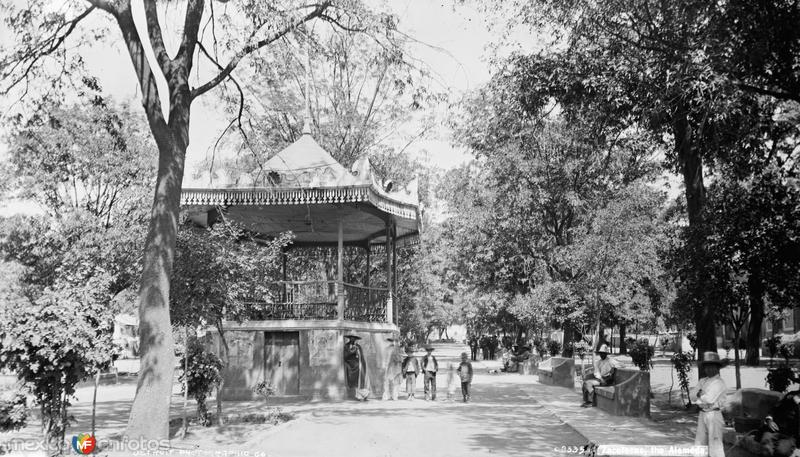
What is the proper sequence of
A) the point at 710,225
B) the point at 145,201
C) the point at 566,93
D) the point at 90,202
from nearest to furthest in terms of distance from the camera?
the point at 710,225, the point at 566,93, the point at 145,201, the point at 90,202

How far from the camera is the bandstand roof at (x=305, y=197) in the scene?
1938cm

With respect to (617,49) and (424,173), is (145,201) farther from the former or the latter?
(617,49)

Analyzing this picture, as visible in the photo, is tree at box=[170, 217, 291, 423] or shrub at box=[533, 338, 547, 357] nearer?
tree at box=[170, 217, 291, 423]

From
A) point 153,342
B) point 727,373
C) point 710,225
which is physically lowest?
point 727,373

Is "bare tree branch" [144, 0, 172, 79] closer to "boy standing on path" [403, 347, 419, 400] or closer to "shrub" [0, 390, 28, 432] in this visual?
"shrub" [0, 390, 28, 432]

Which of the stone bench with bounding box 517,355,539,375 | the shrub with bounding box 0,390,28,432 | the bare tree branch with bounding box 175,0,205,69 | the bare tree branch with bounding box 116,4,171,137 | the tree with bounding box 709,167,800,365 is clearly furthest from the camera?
the stone bench with bounding box 517,355,539,375

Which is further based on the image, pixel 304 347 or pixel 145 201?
pixel 145 201

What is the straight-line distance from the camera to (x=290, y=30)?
1250 cm

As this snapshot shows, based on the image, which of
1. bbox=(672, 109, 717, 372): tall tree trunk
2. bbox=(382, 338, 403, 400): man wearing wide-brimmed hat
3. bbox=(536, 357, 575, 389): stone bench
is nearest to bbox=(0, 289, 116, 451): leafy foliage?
bbox=(672, 109, 717, 372): tall tree trunk

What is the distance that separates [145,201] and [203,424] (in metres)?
13.6

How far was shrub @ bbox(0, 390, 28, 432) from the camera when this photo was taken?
9.49 m

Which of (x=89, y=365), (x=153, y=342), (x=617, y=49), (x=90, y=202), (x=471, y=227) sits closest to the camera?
(x=89, y=365)

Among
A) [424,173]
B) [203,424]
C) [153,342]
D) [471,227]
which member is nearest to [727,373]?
[471,227]

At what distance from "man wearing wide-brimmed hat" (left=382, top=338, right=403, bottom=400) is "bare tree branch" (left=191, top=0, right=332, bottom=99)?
11.6 meters
